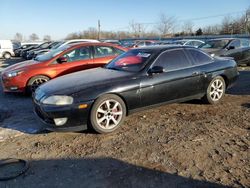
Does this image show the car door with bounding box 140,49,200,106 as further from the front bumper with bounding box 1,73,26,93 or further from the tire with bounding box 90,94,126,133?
the front bumper with bounding box 1,73,26,93

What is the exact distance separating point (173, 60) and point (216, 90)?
4.60 ft

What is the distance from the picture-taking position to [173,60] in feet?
18.0

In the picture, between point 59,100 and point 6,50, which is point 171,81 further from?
point 6,50

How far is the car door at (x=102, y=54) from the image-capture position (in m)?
7.99

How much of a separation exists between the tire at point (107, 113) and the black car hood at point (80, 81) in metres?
0.32

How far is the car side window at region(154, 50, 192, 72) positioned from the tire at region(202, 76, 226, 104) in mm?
803

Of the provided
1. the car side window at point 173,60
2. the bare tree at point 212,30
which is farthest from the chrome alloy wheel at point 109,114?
the bare tree at point 212,30

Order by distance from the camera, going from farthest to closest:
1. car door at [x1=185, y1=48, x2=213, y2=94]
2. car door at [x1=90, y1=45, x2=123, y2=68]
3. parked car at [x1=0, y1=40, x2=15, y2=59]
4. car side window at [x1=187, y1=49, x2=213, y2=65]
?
parked car at [x1=0, y1=40, x2=15, y2=59], car door at [x1=90, y1=45, x2=123, y2=68], car side window at [x1=187, y1=49, x2=213, y2=65], car door at [x1=185, y1=48, x2=213, y2=94]

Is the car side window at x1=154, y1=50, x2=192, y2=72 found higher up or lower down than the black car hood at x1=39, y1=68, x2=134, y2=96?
higher up

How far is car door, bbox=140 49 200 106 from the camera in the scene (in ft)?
16.3

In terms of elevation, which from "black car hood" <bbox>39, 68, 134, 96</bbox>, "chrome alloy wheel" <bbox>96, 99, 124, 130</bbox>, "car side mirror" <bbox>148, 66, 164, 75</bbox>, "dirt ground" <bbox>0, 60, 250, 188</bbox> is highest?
"car side mirror" <bbox>148, 66, 164, 75</bbox>

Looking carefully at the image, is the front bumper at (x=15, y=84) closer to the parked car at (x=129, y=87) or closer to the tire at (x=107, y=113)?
the parked car at (x=129, y=87)

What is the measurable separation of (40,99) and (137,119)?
1.86 meters

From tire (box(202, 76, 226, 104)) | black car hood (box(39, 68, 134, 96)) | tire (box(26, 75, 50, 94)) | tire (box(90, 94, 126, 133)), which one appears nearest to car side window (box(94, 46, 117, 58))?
tire (box(26, 75, 50, 94))
